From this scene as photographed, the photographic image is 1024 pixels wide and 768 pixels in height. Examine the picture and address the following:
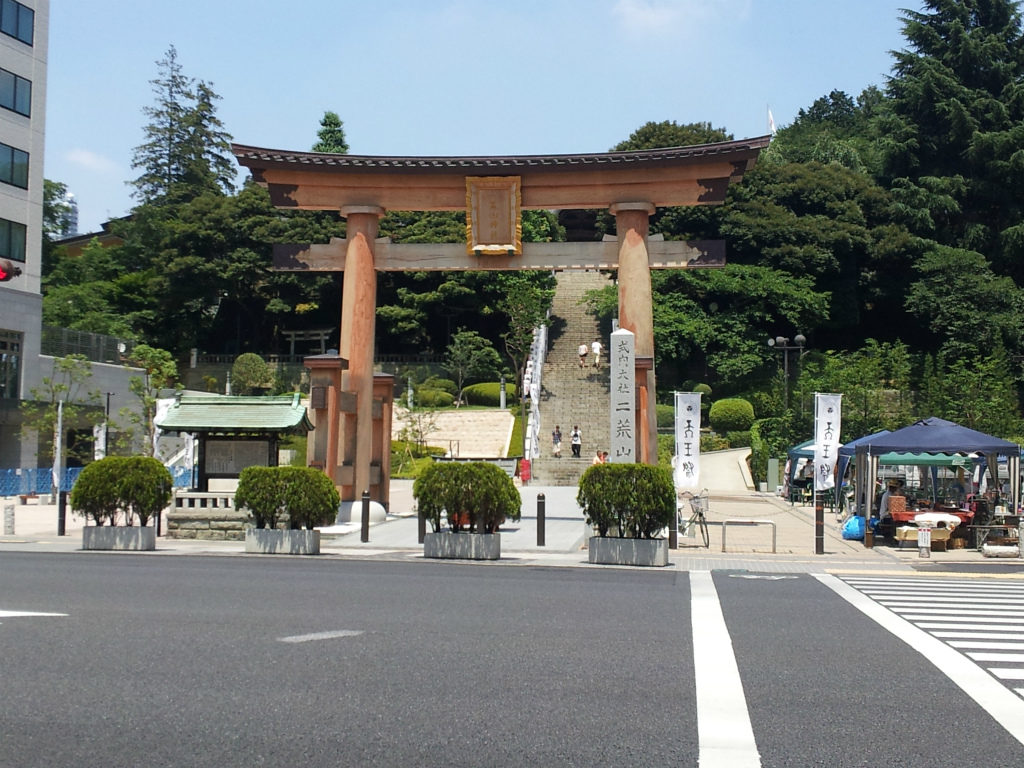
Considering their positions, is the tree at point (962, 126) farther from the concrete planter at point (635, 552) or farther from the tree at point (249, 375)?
the concrete planter at point (635, 552)

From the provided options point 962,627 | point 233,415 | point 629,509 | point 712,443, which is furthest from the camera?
point 712,443

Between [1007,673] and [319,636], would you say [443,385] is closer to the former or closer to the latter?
[319,636]

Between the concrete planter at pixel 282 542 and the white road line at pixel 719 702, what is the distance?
9.60 m

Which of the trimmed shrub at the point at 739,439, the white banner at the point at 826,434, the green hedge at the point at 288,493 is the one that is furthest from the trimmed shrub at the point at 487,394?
the green hedge at the point at 288,493

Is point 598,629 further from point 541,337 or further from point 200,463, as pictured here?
point 541,337

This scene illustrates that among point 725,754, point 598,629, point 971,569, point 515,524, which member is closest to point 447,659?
point 598,629

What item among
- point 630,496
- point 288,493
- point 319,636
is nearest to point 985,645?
point 319,636

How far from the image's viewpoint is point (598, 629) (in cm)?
1038

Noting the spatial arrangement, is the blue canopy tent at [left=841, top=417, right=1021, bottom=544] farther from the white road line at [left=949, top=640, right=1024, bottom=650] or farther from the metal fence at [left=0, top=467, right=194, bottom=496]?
the metal fence at [left=0, top=467, right=194, bottom=496]

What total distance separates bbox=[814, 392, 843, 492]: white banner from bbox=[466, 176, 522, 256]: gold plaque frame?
906 cm

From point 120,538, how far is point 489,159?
12.5 meters

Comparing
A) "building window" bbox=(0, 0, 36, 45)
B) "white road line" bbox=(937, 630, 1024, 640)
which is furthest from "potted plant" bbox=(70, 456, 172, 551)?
"building window" bbox=(0, 0, 36, 45)

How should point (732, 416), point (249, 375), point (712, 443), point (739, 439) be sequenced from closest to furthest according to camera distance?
point (712, 443)
point (739, 439)
point (732, 416)
point (249, 375)

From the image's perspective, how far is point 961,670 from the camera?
880 cm
